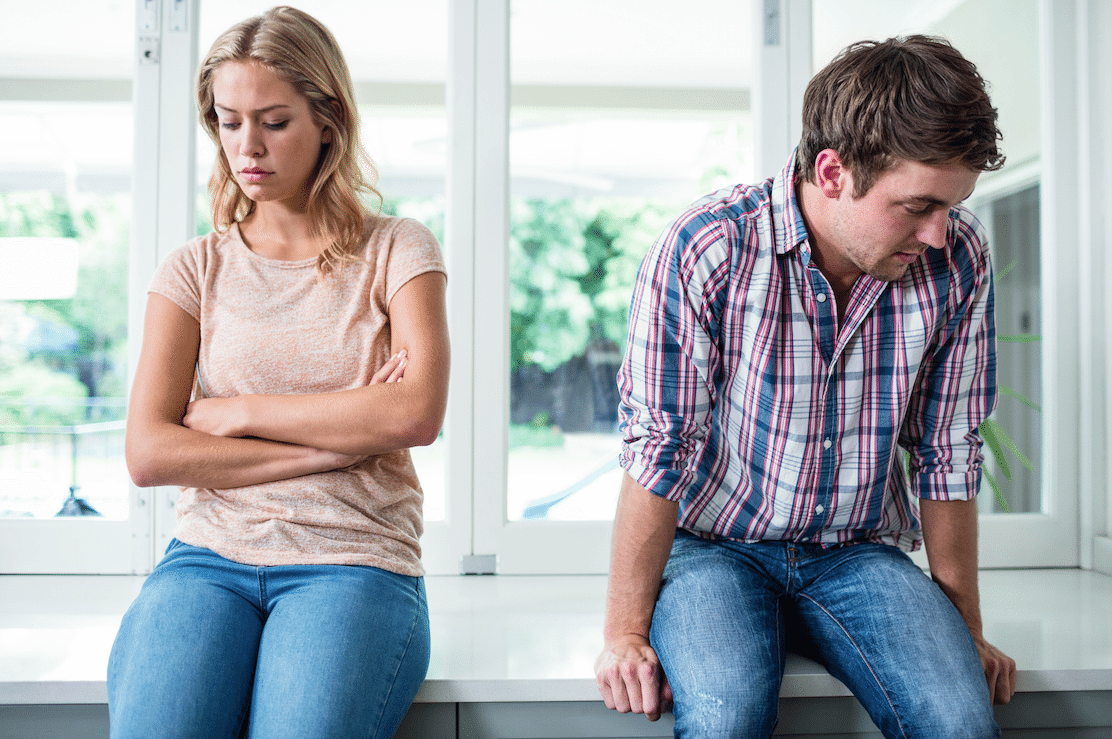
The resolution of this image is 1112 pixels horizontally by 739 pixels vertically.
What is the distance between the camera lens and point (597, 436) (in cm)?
197

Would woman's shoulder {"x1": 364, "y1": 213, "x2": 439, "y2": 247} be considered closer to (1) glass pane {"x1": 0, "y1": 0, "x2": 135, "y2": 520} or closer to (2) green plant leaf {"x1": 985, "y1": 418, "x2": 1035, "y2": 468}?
(1) glass pane {"x1": 0, "y1": 0, "x2": 135, "y2": 520}

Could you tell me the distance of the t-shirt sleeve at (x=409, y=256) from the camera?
4.09ft

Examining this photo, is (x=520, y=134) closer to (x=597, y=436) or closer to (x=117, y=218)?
(x=597, y=436)

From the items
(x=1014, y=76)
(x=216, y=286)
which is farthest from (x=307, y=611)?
(x=1014, y=76)

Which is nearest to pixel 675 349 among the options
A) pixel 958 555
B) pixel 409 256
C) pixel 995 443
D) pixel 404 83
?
pixel 409 256

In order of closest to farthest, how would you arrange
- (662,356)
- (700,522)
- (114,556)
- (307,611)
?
(307,611) < (662,356) < (700,522) < (114,556)

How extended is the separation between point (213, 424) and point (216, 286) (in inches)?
9.2

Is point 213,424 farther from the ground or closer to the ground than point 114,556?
farther from the ground

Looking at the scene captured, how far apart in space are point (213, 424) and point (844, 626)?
38.3 inches

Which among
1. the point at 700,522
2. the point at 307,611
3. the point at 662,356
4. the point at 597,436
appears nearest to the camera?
the point at 307,611

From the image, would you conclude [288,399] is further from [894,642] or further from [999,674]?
[999,674]

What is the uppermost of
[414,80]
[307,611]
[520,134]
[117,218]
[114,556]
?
[414,80]

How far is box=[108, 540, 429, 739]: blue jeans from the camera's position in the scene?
0.93 metres

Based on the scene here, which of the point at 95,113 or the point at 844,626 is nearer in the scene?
the point at 844,626
